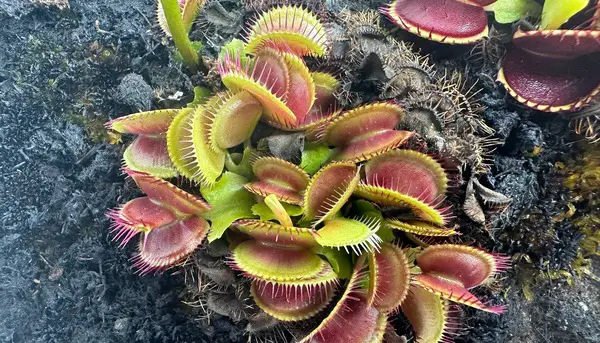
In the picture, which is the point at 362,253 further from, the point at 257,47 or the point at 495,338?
the point at 257,47

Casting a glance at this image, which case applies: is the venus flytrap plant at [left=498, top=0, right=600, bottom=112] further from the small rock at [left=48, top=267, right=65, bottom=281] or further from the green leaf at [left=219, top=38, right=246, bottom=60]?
the small rock at [left=48, top=267, right=65, bottom=281]

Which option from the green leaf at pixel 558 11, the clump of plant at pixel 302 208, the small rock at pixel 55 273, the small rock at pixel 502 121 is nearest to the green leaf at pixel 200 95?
the clump of plant at pixel 302 208

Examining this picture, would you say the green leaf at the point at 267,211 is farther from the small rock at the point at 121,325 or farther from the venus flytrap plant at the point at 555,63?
the venus flytrap plant at the point at 555,63

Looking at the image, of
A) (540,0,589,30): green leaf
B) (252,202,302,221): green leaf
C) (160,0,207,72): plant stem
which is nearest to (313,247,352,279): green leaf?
(252,202,302,221): green leaf

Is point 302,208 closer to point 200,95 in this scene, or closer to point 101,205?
point 200,95

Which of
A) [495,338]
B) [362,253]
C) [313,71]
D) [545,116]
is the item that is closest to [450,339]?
[495,338]
